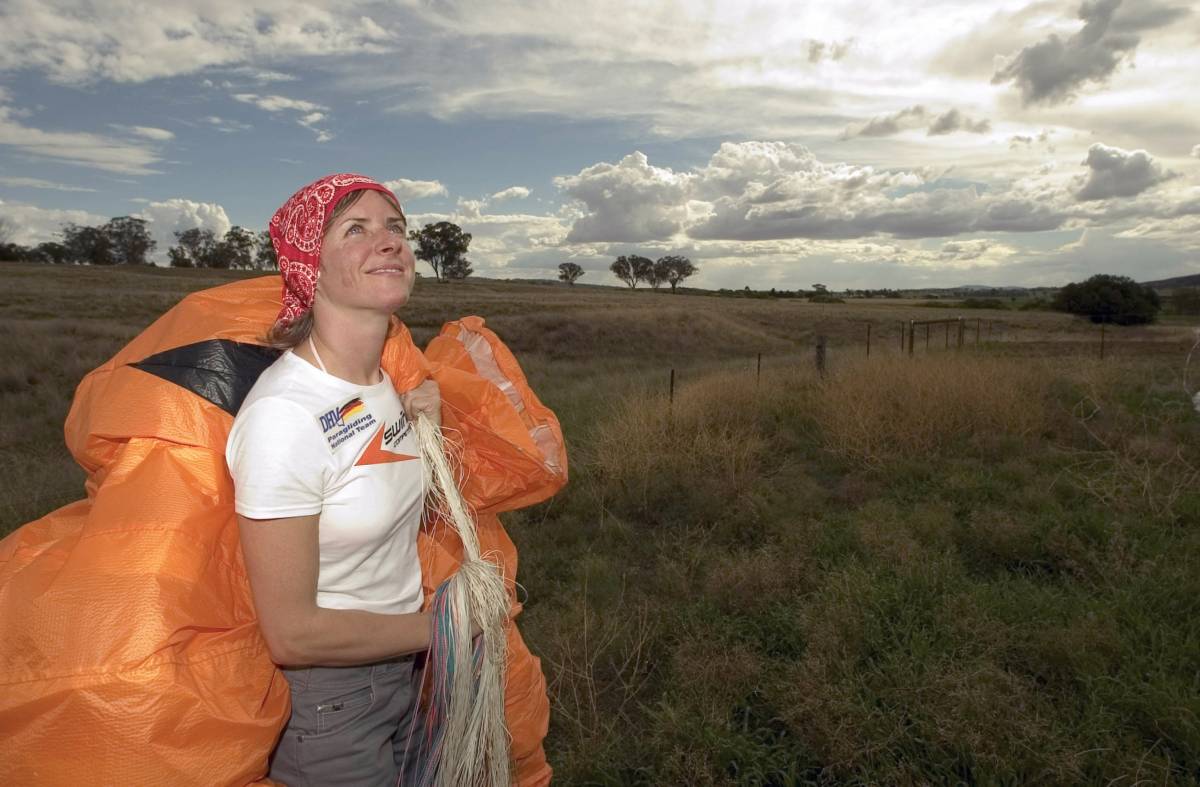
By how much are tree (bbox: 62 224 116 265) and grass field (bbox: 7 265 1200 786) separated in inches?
3083

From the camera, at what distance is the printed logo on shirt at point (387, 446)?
66.6 inches

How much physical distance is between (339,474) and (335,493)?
45mm

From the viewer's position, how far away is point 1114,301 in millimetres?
40656

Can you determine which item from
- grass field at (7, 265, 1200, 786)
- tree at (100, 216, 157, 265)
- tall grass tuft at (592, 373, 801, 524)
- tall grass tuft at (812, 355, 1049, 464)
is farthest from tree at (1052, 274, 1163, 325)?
tree at (100, 216, 157, 265)

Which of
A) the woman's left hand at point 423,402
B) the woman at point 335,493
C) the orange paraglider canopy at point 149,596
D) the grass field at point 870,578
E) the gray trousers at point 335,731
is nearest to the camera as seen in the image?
the orange paraglider canopy at point 149,596

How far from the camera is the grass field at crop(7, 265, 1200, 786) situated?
Result: 122 inches

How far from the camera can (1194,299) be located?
1476 inches

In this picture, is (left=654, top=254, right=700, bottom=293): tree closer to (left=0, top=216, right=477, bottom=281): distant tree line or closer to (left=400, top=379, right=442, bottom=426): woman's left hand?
(left=0, top=216, right=477, bottom=281): distant tree line

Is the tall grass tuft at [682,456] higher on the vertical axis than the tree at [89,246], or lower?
lower

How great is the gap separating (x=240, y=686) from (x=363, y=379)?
748 mm

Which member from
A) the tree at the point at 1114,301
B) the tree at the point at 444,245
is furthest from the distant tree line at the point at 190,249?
the tree at the point at 1114,301

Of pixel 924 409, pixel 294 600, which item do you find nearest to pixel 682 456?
pixel 924 409

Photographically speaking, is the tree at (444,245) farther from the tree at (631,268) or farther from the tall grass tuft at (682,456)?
the tall grass tuft at (682,456)

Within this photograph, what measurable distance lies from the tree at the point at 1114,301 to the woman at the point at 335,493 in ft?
154
